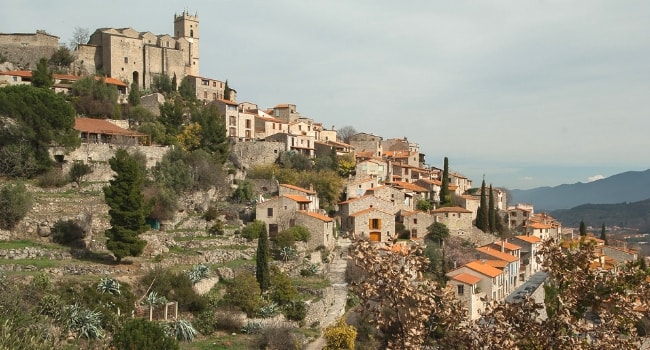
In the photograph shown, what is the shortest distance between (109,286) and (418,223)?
29011 mm

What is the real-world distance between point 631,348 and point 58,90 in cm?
5078

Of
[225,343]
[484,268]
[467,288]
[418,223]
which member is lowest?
[467,288]

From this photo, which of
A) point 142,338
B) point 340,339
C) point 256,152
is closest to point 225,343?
point 340,339

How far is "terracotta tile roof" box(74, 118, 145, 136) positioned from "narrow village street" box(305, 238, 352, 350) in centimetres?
1658

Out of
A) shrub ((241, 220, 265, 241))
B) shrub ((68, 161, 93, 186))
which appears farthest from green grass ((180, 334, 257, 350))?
shrub ((68, 161, 93, 186))

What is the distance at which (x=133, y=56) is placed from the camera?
64.8 meters

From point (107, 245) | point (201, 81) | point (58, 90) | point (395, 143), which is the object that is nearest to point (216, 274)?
point (107, 245)

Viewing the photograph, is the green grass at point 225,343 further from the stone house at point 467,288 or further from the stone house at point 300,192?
the stone house at point 300,192

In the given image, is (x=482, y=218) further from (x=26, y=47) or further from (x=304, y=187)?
(x=26, y=47)

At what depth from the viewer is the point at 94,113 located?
154 feet

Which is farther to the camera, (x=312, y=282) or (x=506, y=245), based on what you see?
(x=506, y=245)

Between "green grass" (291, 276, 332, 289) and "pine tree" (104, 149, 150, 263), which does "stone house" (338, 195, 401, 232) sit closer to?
"green grass" (291, 276, 332, 289)

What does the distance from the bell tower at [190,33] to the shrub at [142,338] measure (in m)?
59.4

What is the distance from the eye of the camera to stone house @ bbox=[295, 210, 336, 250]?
125 feet
